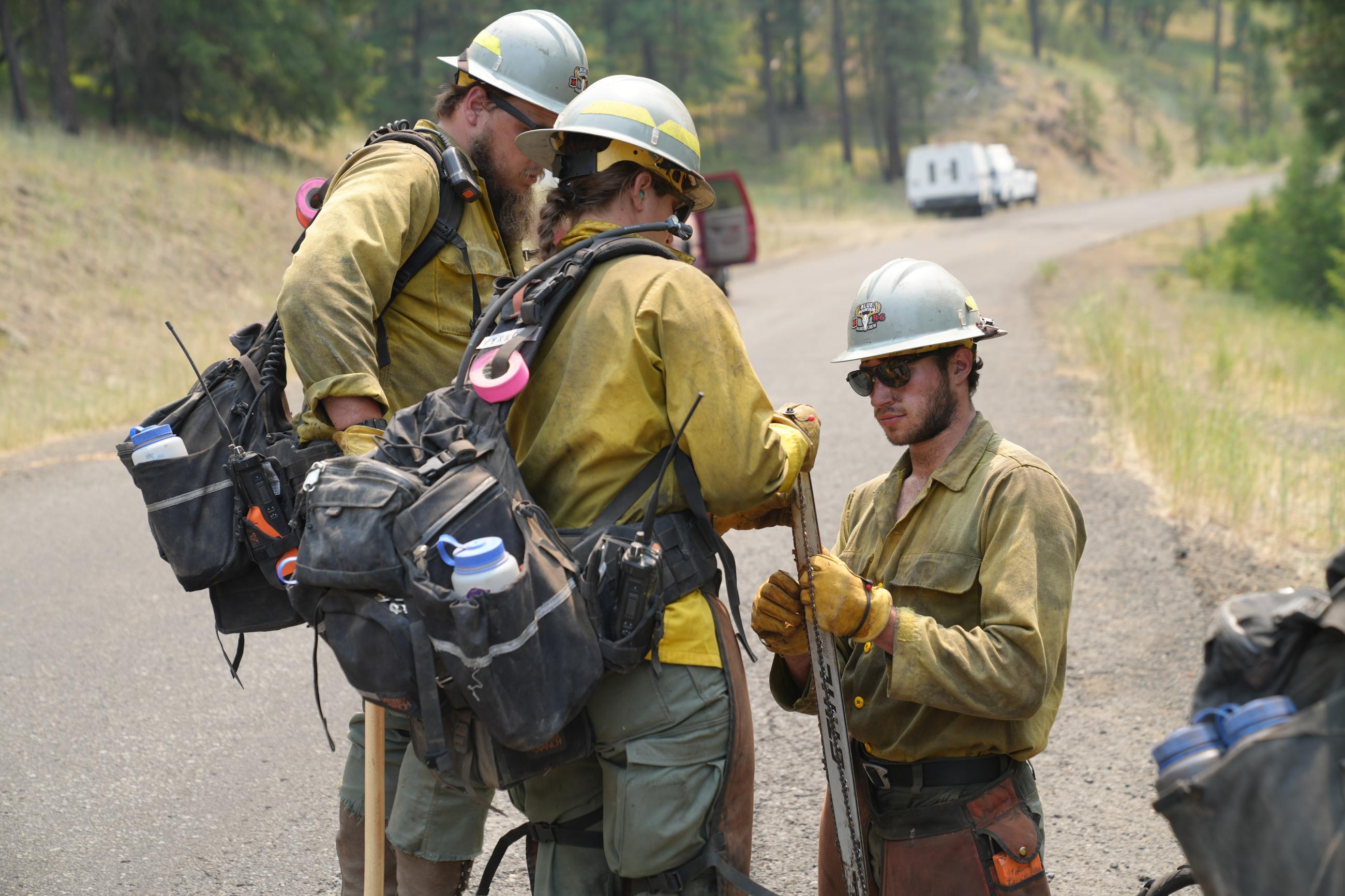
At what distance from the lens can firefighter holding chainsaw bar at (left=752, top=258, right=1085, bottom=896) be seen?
248cm

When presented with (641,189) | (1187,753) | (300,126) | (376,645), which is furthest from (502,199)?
(300,126)

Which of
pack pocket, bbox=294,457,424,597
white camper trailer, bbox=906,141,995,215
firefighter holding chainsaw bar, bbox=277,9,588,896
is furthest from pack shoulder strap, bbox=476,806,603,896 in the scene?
white camper trailer, bbox=906,141,995,215

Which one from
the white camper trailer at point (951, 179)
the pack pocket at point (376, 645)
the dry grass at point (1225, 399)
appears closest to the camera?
the pack pocket at point (376, 645)

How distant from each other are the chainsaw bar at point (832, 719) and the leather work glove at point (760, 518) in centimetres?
7

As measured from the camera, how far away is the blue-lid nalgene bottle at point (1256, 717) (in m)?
1.49

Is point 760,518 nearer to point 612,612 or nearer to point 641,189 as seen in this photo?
point 612,612

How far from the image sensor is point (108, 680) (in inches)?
199

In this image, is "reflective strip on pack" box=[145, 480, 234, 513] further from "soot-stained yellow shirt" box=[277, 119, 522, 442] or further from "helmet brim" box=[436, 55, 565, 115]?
"helmet brim" box=[436, 55, 565, 115]

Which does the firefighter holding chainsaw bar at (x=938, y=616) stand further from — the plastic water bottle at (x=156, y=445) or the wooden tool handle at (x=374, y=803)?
the plastic water bottle at (x=156, y=445)

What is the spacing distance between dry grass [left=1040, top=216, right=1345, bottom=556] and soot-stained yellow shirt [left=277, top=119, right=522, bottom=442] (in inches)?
196

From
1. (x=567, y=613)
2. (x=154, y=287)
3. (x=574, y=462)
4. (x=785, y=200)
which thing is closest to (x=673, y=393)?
(x=574, y=462)

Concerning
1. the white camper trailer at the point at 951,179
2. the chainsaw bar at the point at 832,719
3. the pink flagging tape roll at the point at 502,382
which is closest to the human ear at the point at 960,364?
the chainsaw bar at the point at 832,719

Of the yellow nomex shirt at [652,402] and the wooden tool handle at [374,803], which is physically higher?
the yellow nomex shirt at [652,402]

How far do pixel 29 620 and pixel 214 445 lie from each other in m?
3.66
